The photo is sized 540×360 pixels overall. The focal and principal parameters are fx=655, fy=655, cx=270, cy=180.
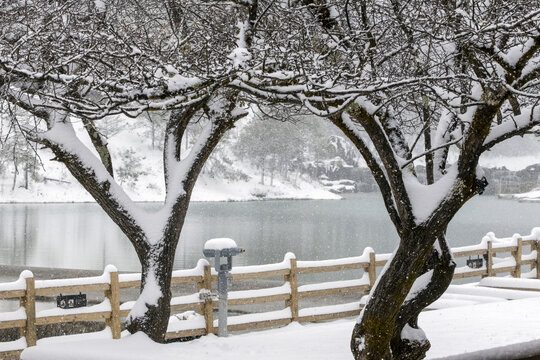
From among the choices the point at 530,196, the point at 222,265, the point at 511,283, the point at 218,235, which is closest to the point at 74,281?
the point at 222,265

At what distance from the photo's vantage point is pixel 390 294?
6516 mm

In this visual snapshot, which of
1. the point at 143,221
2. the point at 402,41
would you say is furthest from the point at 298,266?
the point at 402,41

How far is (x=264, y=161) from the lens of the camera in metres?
91.9

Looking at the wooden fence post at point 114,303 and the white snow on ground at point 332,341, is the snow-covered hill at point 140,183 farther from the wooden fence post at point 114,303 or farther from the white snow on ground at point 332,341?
the white snow on ground at point 332,341

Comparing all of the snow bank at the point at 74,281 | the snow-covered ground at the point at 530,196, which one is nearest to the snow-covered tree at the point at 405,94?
the snow bank at the point at 74,281

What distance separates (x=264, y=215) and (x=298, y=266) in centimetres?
4810

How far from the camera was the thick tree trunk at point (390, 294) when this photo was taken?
6.45m

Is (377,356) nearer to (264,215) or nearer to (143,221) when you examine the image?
(143,221)

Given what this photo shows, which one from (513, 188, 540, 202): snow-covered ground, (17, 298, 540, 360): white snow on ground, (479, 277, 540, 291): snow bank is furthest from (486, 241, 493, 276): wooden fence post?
(513, 188, 540, 202): snow-covered ground

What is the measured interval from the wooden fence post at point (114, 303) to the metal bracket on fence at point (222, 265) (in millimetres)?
1437

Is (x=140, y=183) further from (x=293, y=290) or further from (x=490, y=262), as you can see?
(x=293, y=290)

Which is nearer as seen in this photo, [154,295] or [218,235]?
[154,295]

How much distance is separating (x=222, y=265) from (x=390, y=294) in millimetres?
3863

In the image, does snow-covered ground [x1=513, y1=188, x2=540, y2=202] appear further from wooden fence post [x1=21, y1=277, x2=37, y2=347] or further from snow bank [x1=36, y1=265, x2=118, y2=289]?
wooden fence post [x1=21, y1=277, x2=37, y2=347]
